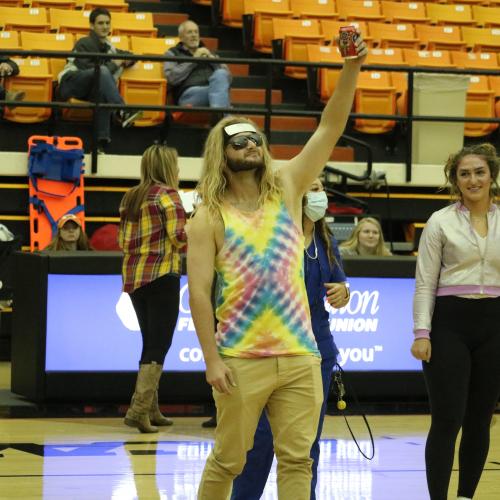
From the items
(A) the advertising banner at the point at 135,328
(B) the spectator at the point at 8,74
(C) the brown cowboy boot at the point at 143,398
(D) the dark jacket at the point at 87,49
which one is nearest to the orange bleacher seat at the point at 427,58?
(D) the dark jacket at the point at 87,49

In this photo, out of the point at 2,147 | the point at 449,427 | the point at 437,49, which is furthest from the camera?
the point at 437,49

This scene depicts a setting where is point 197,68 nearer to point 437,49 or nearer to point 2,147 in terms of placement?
point 2,147

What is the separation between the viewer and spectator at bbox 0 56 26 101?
11.2m

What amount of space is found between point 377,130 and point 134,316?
494 centimetres

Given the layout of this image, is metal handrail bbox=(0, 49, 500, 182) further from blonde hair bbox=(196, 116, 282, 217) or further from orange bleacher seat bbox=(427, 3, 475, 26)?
blonde hair bbox=(196, 116, 282, 217)

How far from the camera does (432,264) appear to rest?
200 inches

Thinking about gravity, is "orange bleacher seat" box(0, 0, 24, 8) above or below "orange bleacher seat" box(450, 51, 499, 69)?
above

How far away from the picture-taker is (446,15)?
15109 mm

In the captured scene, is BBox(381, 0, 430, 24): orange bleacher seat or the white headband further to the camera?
BBox(381, 0, 430, 24): orange bleacher seat

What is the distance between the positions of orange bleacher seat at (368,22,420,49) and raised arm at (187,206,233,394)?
1016cm

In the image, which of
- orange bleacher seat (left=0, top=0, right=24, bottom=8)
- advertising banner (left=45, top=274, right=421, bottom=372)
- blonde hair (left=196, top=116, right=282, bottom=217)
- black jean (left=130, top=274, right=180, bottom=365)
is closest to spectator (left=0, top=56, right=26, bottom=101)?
orange bleacher seat (left=0, top=0, right=24, bottom=8)

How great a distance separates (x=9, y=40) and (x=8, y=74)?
1087 mm

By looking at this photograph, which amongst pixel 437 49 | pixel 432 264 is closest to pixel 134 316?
pixel 432 264

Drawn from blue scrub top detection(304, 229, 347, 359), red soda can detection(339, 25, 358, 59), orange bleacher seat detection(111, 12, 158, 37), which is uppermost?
orange bleacher seat detection(111, 12, 158, 37)
